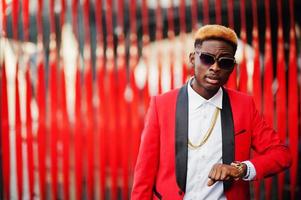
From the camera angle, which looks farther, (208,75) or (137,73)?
(137,73)

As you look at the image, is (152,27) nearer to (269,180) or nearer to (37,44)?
(37,44)

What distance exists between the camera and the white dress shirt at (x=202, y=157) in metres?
2.11

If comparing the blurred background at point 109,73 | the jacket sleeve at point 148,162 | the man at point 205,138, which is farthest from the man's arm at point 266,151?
the blurred background at point 109,73

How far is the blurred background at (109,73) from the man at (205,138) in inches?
77.5

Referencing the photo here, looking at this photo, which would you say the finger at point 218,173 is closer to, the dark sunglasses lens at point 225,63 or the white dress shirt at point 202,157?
the white dress shirt at point 202,157

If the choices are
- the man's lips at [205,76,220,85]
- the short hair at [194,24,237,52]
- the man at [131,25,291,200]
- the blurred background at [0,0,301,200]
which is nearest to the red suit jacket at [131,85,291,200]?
the man at [131,25,291,200]

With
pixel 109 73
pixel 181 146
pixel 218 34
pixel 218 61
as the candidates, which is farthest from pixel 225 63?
pixel 109 73

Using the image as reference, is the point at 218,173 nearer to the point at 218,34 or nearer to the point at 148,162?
the point at 148,162

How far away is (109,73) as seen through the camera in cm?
418

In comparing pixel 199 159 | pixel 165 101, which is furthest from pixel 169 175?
pixel 165 101

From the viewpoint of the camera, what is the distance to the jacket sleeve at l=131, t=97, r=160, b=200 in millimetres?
2172

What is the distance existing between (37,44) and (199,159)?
8.46 feet

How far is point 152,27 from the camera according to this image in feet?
13.8

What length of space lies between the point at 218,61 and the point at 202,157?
0.46m
